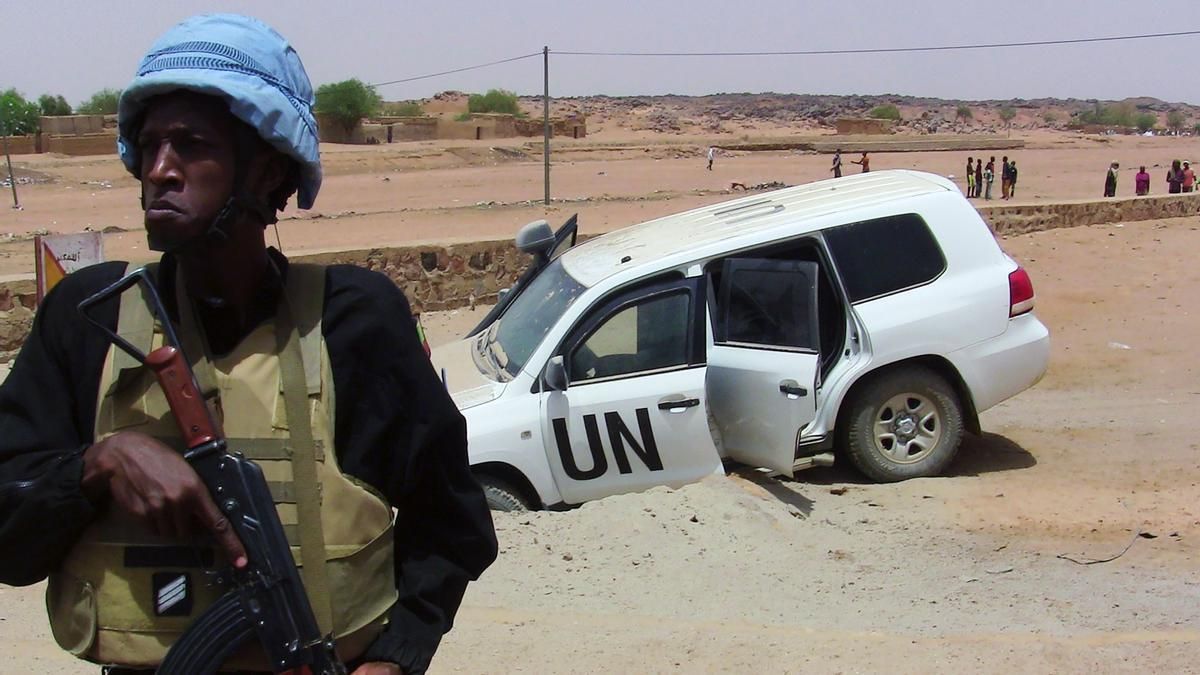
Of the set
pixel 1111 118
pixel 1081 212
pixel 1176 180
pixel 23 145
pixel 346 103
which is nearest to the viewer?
pixel 1081 212

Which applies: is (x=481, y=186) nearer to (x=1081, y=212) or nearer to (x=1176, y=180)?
(x=1176, y=180)

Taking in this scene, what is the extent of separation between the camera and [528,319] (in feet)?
22.6

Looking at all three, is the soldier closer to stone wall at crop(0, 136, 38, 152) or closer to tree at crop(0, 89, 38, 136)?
stone wall at crop(0, 136, 38, 152)

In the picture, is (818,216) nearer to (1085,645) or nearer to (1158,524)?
(1158,524)

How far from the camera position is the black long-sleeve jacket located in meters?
1.72

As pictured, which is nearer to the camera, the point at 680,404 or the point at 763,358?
the point at 680,404

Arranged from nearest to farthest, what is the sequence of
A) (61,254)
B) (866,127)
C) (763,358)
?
(763,358) < (61,254) < (866,127)

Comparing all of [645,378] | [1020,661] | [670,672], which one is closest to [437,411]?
[670,672]

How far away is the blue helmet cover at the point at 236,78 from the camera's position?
1.75m

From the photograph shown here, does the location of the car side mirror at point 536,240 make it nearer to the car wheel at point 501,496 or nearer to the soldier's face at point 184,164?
the car wheel at point 501,496

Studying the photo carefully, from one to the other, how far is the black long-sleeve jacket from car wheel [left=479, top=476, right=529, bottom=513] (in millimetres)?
4248

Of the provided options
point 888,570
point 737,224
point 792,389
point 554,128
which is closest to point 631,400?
point 792,389

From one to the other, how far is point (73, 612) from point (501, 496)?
4477 millimetres

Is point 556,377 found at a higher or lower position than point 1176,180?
lower
